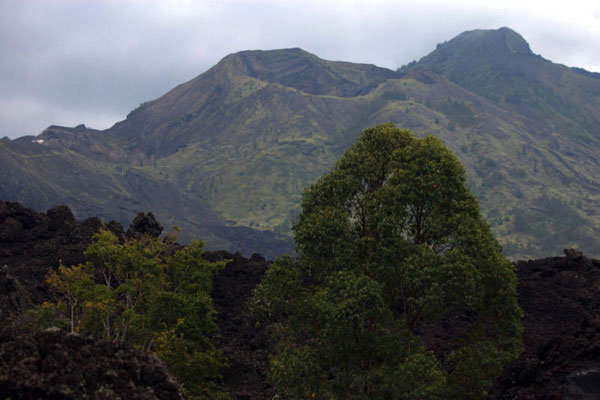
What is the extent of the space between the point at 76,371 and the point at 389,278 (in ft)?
39.9

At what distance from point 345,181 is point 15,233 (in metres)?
48.6

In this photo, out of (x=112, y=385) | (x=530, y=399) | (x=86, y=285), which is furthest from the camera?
(x=86, y=285)

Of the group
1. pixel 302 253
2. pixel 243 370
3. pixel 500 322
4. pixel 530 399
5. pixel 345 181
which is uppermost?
pixel 345 181

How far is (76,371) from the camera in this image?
17.6m

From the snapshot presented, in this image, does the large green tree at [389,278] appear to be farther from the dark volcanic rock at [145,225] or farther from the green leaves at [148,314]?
the dark volcanic rock at [145,225]

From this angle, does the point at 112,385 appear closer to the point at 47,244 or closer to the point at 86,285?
the point at 86,285

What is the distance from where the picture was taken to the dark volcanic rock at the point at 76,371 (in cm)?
1669

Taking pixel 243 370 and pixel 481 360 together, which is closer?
pixel 481 360

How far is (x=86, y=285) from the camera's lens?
32.1 meters

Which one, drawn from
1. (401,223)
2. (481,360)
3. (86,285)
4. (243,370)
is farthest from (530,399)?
(243,370)

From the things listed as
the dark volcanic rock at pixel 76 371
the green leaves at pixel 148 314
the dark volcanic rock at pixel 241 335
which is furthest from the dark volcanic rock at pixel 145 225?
the dark volcanic rock at pixel 76 371

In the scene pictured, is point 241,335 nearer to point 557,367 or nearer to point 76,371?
point 557,367

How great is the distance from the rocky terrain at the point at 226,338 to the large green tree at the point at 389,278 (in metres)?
2.39

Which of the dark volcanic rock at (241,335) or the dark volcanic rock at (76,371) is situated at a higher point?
the dark volcanic rock at (76,371)
